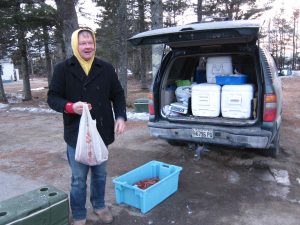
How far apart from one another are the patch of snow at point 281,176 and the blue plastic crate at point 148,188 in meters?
1.42

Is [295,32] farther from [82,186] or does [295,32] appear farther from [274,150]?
[82,186]

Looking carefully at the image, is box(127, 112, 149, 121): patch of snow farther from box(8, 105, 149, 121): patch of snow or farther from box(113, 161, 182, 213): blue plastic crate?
box(113, 161, 182, 213): blue plastic crate

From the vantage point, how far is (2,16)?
Answer: 12.2 meters

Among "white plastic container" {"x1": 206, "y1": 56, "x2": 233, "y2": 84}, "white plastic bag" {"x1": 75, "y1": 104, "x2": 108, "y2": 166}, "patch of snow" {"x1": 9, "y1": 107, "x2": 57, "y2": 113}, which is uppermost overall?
"white plastic container" {"x1": 206, "y1": 56, "x2": 233, "y2": 84}

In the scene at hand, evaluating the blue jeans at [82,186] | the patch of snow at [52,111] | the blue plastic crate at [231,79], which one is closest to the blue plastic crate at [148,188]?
the blue jeans at [82,186]

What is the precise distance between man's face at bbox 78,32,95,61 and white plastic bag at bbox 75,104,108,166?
496 mm

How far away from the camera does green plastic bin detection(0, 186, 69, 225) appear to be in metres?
2.45

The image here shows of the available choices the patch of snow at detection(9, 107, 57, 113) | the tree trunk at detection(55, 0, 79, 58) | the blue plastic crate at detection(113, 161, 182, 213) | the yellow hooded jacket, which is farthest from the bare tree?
the yellow hooded jacket

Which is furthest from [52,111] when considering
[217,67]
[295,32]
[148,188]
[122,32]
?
[295,32]

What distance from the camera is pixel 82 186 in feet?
10.0

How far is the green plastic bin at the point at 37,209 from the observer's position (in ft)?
8.02

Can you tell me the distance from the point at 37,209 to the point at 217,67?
3.39 m

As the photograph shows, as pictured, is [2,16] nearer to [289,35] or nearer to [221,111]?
[221,111]

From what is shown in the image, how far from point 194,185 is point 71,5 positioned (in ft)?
28.5
